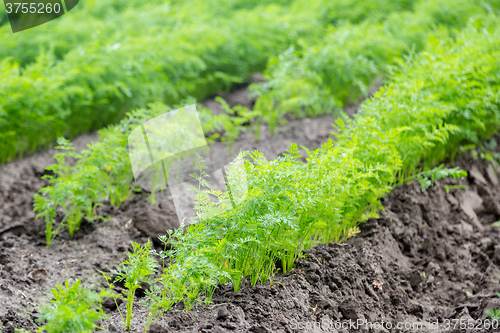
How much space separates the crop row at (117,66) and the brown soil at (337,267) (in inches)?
34.1

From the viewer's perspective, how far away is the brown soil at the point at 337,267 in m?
3.03

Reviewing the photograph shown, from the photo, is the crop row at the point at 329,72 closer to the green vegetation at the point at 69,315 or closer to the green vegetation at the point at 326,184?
the green vegetation at the point at 326,184

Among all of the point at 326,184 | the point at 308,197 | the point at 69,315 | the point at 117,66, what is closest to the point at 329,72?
the point at 117,66

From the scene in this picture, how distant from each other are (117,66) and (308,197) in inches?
159

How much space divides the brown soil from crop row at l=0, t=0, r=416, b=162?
866 millimetres

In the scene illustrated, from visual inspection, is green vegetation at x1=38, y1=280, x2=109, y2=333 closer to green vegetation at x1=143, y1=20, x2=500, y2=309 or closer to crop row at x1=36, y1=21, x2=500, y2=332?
crop row at x1=36, y1=21, x2=500, y2=332

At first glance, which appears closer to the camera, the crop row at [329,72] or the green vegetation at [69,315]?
the green vegetation at [69,315]

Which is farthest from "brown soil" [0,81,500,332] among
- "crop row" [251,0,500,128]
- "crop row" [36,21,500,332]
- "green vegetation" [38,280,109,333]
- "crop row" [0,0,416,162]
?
"crop row" [251,0,500,128]

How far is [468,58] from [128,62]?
159 inches

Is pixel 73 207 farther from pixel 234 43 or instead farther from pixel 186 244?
pixel 234 43

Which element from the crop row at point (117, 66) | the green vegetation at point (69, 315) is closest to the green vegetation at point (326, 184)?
the green vegetation at point (69, 315)

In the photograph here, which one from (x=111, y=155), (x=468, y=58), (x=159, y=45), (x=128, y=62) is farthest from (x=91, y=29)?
(x=468, y=58)

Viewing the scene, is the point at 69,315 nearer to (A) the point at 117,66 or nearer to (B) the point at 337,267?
(B) the point at 337,267

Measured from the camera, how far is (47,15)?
26.5ft
